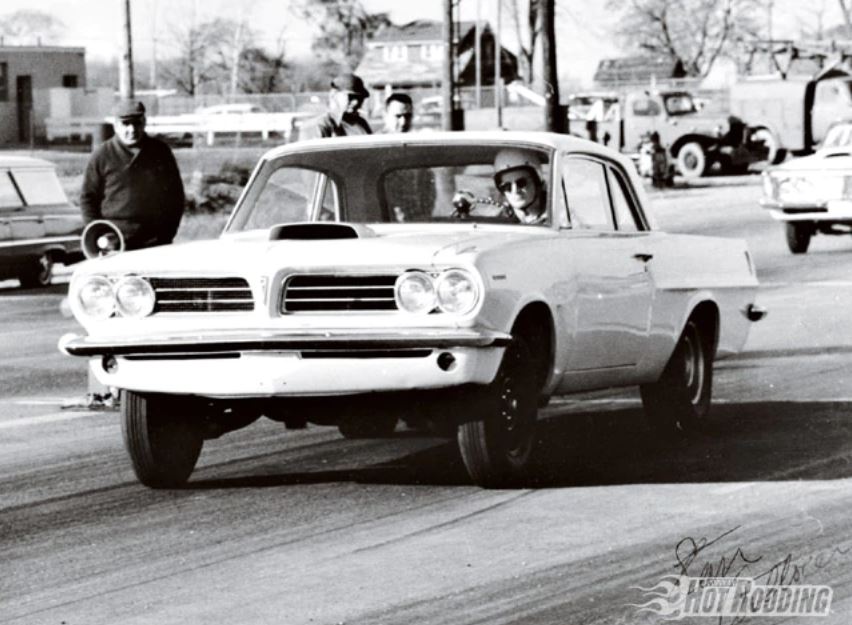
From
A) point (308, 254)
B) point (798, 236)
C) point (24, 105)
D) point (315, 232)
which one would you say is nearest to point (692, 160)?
point (798, 236)

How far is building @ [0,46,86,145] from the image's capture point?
75.1 m

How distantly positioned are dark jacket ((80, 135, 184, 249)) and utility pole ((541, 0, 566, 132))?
24.5 metres

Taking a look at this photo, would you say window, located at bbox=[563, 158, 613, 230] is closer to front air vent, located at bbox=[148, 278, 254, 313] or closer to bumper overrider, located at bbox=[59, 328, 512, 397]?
bumper overrider, located at bbox=[59, 328, 512, 397]

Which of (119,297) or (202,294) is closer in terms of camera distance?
(202,294)

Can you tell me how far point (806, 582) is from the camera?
6.56 metres

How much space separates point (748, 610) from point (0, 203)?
1621cm

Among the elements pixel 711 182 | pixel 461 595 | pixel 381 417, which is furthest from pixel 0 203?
pixel 711 182

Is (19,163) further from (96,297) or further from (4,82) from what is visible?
(4,82)

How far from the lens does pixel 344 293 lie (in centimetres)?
813

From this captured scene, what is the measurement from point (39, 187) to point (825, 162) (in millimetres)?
9486

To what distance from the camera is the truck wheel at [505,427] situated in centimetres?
830

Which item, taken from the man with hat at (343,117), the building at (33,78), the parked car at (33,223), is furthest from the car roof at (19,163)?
the building at (33,78)

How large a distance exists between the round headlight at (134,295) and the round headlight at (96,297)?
5 centimetres

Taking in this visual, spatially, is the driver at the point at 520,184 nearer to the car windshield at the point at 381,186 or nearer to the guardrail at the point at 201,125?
the car windshield at the point at 381,186
